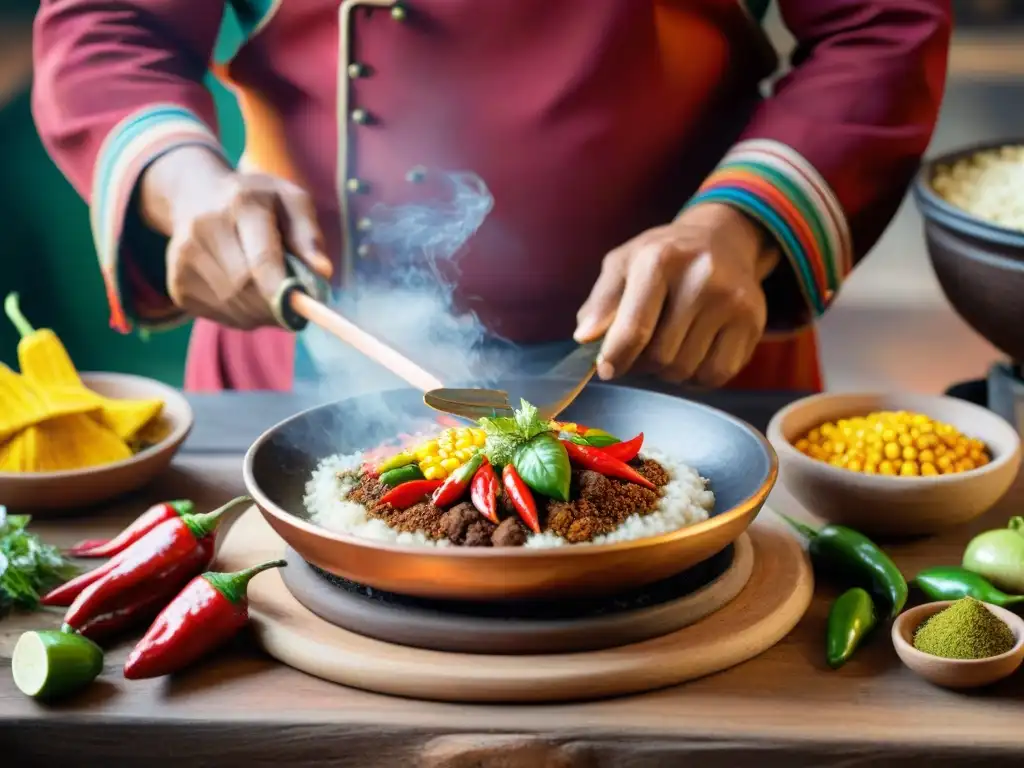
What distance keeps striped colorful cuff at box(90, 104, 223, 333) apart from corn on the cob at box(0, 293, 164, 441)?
271 millimetres

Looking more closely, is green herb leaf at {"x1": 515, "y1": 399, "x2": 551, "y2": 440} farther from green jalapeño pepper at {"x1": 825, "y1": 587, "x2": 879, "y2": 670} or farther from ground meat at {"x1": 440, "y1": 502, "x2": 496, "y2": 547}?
green jalapeño pepper at {"x1": 825, "y1": 587, "x2": 879, "y2": 670}

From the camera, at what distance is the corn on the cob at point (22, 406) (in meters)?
1.58

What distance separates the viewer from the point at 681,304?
168 centimetres

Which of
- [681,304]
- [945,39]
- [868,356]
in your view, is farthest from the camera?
[868,356]

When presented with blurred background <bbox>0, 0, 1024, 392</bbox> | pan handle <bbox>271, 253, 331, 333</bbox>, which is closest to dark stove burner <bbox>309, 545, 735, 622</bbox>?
pan handle <bbox>271, 253, 331, 333</bbox>

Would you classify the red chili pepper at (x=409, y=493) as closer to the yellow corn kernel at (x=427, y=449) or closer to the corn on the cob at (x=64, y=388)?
the yellow corn kernel at (x=427, y=449)

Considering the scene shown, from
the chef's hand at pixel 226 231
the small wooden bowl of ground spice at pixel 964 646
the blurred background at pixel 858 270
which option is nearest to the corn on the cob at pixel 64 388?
the chef's hand at pixel 226 231

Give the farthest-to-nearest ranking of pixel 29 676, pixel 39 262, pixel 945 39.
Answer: pixel 39 262
pixel 945 39
pixel 29 676

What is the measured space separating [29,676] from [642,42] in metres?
1.34

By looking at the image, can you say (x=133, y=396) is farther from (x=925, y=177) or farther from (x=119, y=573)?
(x=925, y=177)

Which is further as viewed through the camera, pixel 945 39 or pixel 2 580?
pixel 945 39

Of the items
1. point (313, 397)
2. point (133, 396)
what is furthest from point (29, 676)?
point (313, 397)

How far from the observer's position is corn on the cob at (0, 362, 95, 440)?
1577mm

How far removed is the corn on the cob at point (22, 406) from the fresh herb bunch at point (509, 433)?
0.65m
